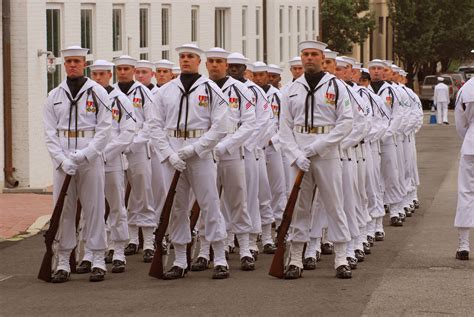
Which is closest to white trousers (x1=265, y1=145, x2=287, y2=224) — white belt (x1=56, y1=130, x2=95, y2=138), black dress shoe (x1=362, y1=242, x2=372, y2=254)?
black dress shoe (x1=362, y1=242, x2=372, y2=254)

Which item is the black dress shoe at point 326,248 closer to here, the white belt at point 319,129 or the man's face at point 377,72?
the white belt at point 319,129

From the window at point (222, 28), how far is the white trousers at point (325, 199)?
2164 cm

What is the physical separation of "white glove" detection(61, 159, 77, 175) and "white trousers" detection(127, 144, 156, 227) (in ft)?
8.11

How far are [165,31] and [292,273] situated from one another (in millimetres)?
17760

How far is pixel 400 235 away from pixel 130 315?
21.5 feet

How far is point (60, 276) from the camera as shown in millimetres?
12828

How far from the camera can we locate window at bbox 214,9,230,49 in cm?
3475

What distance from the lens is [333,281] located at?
12664 mm

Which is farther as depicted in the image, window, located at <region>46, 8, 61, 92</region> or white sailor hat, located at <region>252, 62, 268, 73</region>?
window, located at <region>46, 8, 61, 92</region>

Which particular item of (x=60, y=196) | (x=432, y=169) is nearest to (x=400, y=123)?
(x=60, y=196)

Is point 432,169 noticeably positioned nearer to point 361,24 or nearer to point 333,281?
point 333,281

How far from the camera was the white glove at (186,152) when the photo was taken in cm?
1282

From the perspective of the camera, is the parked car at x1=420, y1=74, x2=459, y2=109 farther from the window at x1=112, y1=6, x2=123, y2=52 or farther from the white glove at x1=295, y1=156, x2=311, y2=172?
the white glove at x1=295, y1=156, x2=311, y2=172

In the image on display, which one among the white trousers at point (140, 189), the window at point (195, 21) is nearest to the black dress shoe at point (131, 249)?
the white trousers at point (140, 189)
